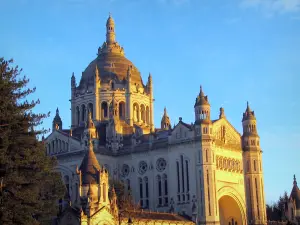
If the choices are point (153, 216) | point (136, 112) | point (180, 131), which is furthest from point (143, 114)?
point (153, 216)

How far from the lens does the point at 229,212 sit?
8669 centimetres

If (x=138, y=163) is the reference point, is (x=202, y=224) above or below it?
below

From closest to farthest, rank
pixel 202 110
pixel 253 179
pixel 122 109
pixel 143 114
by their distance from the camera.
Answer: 1. pixel 202 110
2. pixel 253 179
3. pixel 122 109
4. pixel 143 114

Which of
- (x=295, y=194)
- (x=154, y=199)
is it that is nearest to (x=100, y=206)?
(x=154, y=199)

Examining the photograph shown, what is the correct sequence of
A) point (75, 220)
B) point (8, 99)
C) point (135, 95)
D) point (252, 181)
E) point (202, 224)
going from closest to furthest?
point (8, 99) < point (75, 220) < point (202, 224) < point (252, 181) < point (135, 95)

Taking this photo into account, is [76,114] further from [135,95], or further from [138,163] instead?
[138,163]

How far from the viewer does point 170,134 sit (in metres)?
81.6

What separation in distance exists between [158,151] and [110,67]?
18691 mm

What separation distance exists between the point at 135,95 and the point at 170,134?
14.3m

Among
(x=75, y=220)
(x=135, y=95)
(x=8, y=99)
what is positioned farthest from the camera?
(x=135, y=95)

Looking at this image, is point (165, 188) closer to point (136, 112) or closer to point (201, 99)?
point (201, 99)

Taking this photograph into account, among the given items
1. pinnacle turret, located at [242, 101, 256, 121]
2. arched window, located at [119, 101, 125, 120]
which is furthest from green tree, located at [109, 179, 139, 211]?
pinnacle turret, located at [242, 101, 256, 121]

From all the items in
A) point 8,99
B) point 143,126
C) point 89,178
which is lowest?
point 89,178

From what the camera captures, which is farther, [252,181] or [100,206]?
[252,181]
